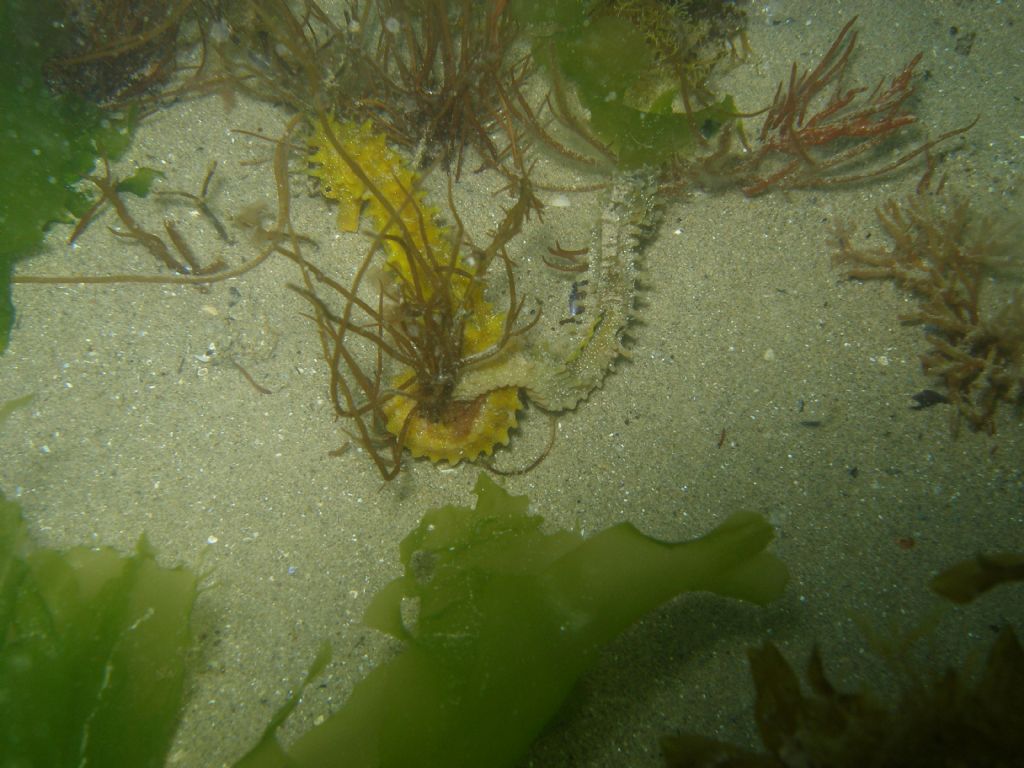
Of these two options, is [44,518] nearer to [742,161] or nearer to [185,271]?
[185,271]

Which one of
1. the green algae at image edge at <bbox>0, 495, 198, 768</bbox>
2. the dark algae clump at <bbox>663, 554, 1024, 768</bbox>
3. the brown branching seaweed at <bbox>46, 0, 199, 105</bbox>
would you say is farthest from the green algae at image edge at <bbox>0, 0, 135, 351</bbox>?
the dark algae clump at <bbox>663, 554, 1024, 768</bbox>

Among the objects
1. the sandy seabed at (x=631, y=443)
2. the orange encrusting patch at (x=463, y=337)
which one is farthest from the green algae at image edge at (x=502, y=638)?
the orange encrusting patch at (x=463, y=337)

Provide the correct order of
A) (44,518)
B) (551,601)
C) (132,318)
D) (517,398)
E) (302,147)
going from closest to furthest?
(551,601), (44,518), (517,398), (132,318), (302,147)

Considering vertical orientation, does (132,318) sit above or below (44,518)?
above

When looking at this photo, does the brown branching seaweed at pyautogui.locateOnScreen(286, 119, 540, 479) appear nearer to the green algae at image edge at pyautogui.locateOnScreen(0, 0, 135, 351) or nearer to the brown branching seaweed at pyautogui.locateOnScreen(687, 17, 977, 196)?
the brown branching seaweed at pyautogui.locateOnScreen(687, 17, 977, 196)

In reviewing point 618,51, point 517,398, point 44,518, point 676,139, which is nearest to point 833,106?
point 676,139

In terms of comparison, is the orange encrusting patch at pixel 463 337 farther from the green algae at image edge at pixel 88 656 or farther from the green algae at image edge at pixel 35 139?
the green algae at image edge at pixel 35 139

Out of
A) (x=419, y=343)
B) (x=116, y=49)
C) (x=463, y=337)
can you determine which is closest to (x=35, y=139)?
(x=116, y=49)
